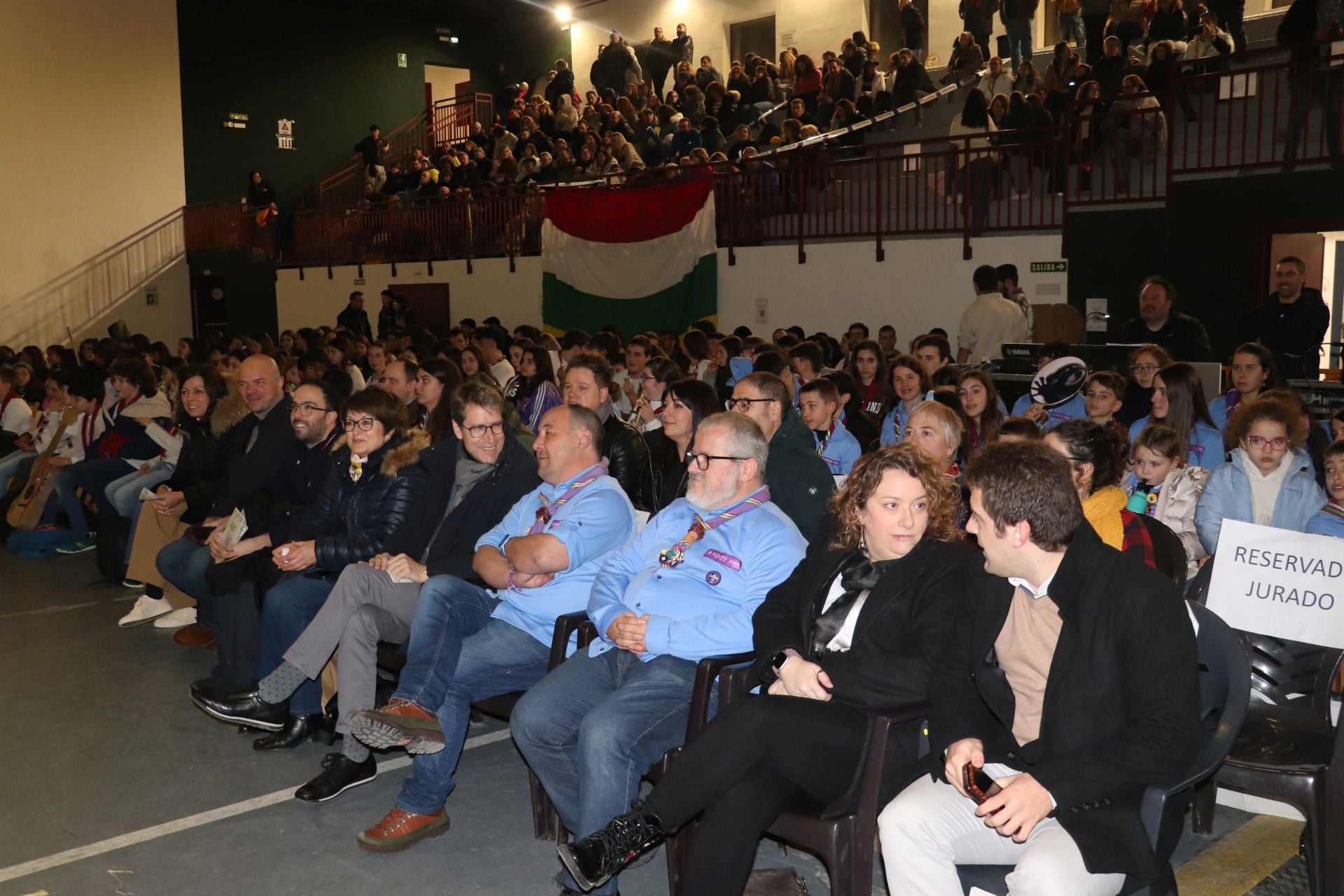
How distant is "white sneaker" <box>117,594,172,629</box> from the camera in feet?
20.4

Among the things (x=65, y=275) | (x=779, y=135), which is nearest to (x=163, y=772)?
(x=779, y=135)

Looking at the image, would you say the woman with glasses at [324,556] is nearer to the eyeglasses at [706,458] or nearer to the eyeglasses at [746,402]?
the eyeglasses at [746,402]

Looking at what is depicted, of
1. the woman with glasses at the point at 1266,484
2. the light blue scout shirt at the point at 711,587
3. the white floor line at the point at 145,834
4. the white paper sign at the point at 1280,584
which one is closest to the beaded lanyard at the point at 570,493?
the light blue scout shirt at the point at 711,587

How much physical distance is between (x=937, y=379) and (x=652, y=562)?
393 centimetres

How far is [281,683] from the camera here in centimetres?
447

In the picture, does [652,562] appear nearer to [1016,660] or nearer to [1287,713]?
[1016,660]

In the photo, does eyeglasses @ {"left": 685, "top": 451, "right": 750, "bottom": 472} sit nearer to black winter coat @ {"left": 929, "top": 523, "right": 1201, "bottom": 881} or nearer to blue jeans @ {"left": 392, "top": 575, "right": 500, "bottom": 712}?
blue jeans @ {"left": 392, "top": 575, "right": 500, "bottom": 712}

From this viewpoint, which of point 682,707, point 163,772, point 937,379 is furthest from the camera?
point 937,379

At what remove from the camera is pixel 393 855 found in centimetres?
358

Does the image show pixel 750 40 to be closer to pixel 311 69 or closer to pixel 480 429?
pixel 311 69

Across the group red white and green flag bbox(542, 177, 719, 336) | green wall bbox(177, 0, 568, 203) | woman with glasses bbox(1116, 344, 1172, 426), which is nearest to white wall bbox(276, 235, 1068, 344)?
red white and green flag bbox(542, 177, 719, 336)

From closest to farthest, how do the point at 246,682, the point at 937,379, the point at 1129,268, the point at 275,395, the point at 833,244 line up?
the point at 246,682, the point at 275,395, the point at 937,379, the point at 1129,268, the point at 833,244

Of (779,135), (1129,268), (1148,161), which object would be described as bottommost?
(1129,268)

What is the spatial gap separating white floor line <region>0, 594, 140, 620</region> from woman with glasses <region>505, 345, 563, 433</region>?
269 centimetres
